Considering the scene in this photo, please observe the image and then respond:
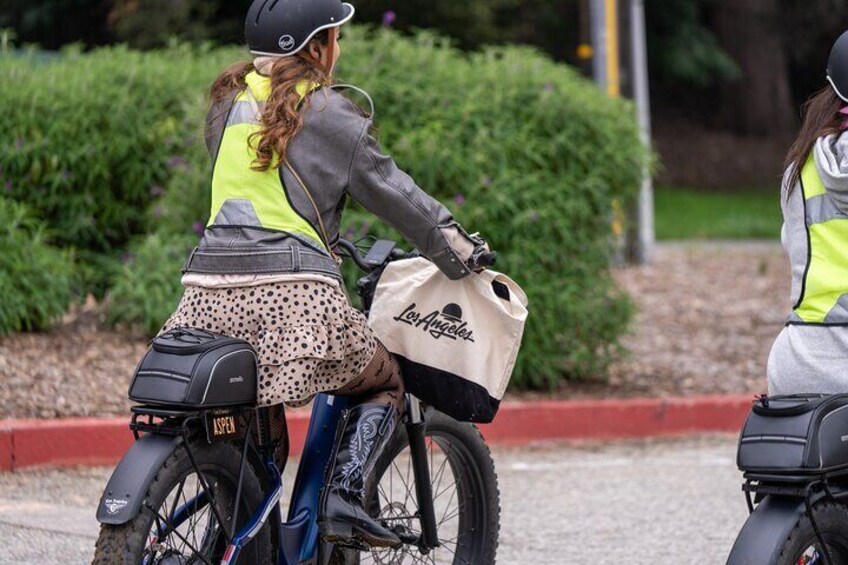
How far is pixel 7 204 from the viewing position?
848 centimetres

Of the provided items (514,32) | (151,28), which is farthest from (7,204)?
(514,32)

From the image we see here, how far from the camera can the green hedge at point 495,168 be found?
812 cm

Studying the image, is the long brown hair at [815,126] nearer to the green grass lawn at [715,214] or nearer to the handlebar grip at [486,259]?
the handlebar grip at [486,259]

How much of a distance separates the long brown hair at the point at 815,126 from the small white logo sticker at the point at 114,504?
1.82 m

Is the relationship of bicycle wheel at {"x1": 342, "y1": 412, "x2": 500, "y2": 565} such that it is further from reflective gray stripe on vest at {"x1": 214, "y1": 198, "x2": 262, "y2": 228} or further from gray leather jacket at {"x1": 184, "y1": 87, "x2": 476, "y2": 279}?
reflective gray stripe on vest at {"x1": 214, "y1": 198, "x2": 262, "y2": 228}

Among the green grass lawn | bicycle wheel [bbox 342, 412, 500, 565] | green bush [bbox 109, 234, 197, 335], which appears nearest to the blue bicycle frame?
bicycle wheel [bbox 342, 412, 500, 565]

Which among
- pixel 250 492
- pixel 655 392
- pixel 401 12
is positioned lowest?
pixel 401 12

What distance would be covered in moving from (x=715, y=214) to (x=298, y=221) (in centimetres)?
2056

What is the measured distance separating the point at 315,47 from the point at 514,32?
759 inches

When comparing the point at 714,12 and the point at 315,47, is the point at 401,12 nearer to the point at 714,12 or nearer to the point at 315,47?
the point at 714,12

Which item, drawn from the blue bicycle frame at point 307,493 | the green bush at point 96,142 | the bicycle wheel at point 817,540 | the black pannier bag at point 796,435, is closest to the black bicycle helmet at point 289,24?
the blue bicycle frame at point 307,493

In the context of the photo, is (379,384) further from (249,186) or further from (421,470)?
(249,186)


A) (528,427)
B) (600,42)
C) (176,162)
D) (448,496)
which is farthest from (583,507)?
(600,42)

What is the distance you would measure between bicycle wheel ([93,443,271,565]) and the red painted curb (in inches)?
114
